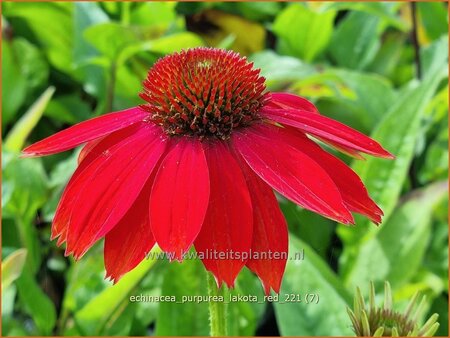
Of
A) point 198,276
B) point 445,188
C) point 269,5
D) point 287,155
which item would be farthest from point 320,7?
point 287,155

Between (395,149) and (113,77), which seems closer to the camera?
(395,149)

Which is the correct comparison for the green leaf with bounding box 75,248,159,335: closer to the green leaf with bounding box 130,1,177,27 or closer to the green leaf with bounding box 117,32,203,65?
the green leaf with bounding box 117,32,203,65

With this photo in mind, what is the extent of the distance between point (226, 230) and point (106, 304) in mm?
402

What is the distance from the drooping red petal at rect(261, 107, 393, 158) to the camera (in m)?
0.54

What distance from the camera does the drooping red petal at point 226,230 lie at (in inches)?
19.3

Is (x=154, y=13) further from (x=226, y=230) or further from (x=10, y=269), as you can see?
(x=226, y=230)

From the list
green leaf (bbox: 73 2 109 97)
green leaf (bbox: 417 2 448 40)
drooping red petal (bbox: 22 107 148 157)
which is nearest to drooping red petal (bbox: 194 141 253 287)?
drooping red petal (bbox: 22 107 148 157)

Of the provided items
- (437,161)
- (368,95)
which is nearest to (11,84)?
(368,95)

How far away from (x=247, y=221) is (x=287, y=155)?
0.24ft

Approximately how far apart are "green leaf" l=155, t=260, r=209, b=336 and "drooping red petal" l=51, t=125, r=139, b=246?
21cm

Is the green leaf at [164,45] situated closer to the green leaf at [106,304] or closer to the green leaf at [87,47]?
the green leaf at [87,47]

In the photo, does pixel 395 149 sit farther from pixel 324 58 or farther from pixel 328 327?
pixel 324 58

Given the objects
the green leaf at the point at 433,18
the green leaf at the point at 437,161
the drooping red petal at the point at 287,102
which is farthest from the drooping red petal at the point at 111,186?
the green leaf at the point at 433,18

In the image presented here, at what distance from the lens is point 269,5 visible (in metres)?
1.30
